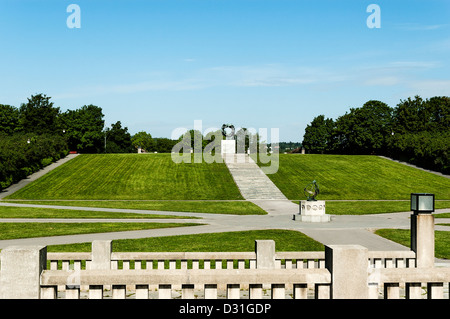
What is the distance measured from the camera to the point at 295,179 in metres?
55.0

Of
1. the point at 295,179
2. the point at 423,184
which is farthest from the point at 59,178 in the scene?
the point at 423,184

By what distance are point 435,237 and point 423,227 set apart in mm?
13228

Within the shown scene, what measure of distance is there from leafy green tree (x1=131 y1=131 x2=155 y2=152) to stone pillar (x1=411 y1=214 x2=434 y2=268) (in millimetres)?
161805

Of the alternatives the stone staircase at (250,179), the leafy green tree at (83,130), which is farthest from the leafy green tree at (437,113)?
the leafy green tree at (83,130)

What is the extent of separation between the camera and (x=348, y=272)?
4992 mm

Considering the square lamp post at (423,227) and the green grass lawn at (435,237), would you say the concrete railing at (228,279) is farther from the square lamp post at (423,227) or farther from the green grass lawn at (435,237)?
the green grass lawn at (435,237)

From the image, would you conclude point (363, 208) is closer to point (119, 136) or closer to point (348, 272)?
point (348, 272)

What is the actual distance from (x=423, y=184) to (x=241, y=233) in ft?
126

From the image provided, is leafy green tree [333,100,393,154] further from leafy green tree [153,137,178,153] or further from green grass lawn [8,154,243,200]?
leafy green tree [153,137,178,153]

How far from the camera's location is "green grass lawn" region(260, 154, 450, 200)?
48.2 m

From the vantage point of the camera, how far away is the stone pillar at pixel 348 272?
4965 millimetres

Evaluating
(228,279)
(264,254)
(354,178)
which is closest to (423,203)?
(264,254)
